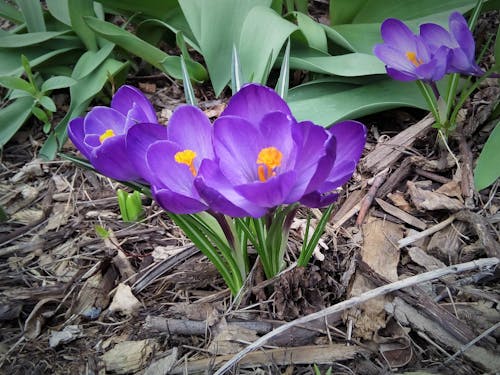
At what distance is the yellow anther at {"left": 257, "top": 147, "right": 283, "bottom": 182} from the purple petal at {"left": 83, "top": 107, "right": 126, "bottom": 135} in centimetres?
33

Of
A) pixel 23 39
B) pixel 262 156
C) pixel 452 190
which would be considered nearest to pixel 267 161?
pixel 262 156

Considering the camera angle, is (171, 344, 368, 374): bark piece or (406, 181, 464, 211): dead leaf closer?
(171, 344, 368, 374): bark piece

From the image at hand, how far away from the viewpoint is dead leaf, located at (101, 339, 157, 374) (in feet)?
3.48

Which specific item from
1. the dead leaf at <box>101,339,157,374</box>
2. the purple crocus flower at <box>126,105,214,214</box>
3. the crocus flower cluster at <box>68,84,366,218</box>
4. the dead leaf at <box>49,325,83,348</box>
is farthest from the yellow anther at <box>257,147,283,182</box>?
the dead leaf at <box>49,325,83,348</box>

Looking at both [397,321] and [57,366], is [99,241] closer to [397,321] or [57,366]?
[57,366]

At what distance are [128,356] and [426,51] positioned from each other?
1.15 metres

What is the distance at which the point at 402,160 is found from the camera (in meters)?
1.54

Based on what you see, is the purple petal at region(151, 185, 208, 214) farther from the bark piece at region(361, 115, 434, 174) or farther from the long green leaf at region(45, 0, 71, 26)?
the long green leaf at region(45, 0, 71, 26)

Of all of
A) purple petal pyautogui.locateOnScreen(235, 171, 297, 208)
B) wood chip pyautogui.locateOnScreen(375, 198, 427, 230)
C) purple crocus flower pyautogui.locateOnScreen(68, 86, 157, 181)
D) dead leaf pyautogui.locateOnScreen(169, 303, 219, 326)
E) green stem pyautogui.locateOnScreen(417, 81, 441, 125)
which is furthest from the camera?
green stem pyautogui.locateOnScreen(417, 81, 441, 125)

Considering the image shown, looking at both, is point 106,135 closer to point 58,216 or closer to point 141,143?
point 141,143

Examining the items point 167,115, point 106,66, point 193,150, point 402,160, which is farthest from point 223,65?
point 193,150

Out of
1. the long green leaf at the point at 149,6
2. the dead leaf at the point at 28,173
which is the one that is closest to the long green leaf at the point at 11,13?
the long green leaf at the point at 149,6

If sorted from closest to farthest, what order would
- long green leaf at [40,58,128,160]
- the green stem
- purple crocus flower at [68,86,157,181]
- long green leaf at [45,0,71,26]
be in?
1. purple crocus flower at [68,86,157,181]
2. the green stem
3. long green leaf at [40,58,128,160]
4. long green leaf at [45,0,71,26]

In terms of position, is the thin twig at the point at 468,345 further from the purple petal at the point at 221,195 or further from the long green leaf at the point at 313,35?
the long green leaf at the point at 313,35
